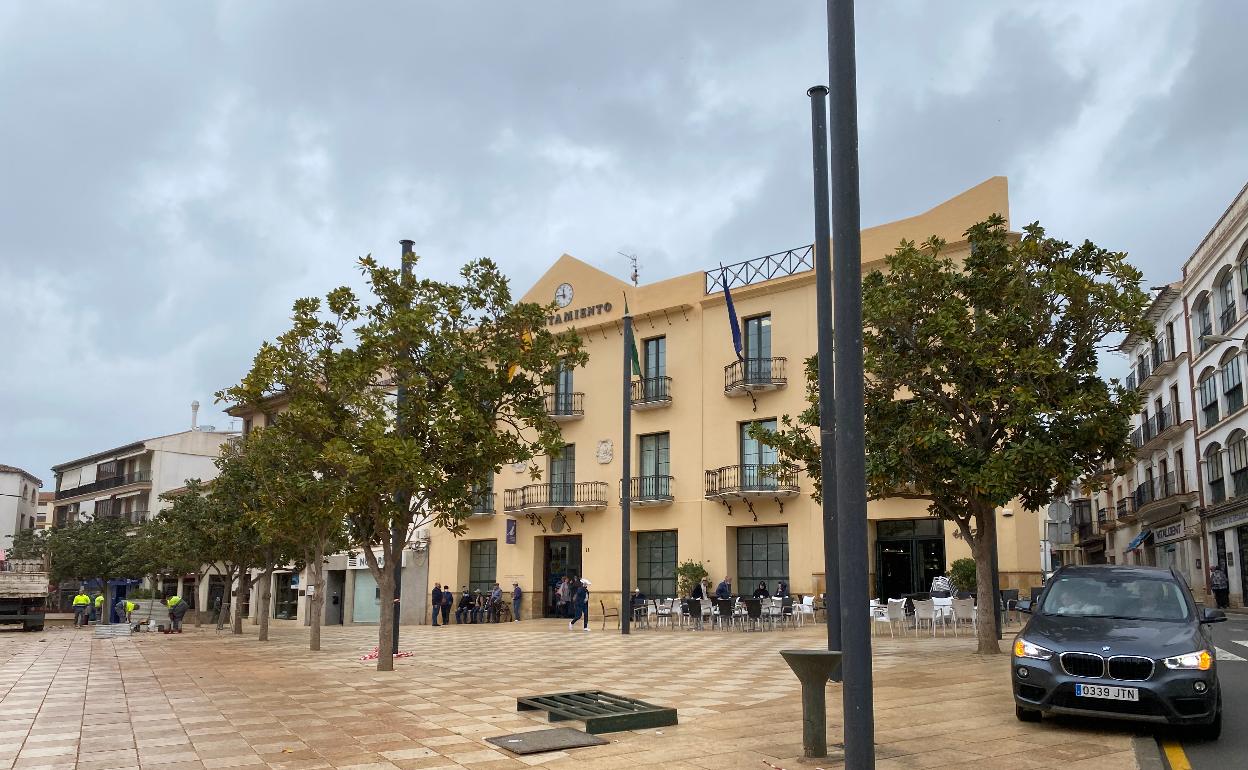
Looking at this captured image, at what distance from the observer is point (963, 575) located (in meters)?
24.9

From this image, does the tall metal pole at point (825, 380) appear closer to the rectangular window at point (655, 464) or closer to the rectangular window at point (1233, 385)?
the rectangular window at point (655, 464)

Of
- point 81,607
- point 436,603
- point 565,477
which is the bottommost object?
point 81,607

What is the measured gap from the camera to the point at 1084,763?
7145 mm

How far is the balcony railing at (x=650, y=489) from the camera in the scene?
102 ft

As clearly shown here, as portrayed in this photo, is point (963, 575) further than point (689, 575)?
No

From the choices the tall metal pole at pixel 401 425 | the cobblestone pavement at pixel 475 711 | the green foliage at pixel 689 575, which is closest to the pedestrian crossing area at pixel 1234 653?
the cobblestone pavement at pixel 475 711

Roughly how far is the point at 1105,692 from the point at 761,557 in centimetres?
2193

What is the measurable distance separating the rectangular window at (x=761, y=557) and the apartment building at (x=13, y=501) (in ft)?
221

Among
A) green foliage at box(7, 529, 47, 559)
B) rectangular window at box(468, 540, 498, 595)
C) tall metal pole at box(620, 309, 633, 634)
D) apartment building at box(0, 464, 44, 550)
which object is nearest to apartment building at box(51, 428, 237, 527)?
green foliage at box(7, 529, 47, 559)

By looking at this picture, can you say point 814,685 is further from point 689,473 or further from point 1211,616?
point 689,473

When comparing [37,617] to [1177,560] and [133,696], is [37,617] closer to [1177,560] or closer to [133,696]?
[133,696]

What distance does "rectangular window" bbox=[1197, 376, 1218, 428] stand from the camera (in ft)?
120

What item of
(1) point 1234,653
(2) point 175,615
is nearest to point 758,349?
(1) point 1234,653

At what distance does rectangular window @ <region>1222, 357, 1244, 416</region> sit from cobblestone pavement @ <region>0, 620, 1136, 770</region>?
22.0 m
